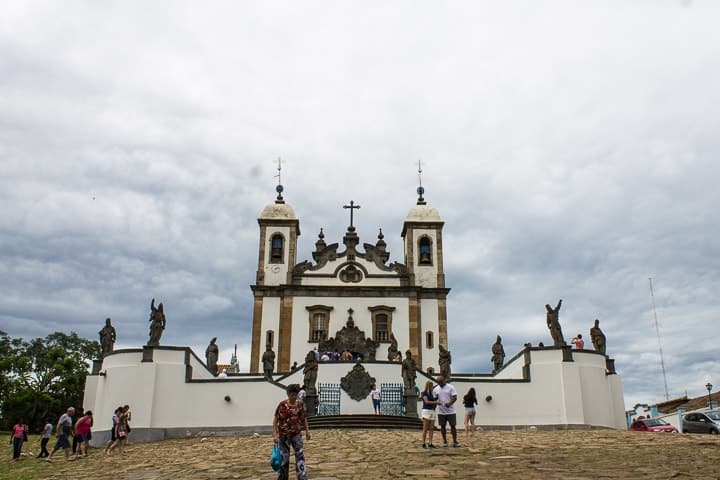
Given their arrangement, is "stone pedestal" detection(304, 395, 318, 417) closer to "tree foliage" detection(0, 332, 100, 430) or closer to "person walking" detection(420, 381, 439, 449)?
"person walking" detection(420, 381, 439, 449)

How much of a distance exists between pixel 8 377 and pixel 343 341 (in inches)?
936

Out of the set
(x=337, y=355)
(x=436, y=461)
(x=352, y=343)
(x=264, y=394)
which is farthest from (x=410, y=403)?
(x=436, y=461)

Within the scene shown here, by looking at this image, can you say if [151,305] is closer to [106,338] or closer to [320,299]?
[106,338]

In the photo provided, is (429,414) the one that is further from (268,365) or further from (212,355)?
(212,355)

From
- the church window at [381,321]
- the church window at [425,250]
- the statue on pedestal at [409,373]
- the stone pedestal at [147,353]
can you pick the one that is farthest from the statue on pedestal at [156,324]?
the church window at [425,250]

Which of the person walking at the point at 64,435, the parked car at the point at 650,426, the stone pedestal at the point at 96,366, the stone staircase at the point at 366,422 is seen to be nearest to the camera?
the person walking at the point at 64,435

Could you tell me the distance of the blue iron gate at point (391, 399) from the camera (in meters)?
24.5

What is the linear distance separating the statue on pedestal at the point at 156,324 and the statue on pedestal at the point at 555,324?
544 inches

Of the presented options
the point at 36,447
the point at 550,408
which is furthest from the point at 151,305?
the point at 550,408

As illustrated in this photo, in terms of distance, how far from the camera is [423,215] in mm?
40719

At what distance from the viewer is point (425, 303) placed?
122ft

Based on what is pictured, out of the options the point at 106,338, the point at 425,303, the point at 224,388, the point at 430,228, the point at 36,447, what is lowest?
the point at 36,447

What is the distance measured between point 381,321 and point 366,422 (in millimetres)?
14387

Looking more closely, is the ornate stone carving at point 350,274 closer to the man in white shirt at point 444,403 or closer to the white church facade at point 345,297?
the white church facade at point 345,297
